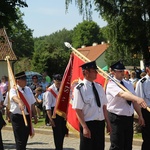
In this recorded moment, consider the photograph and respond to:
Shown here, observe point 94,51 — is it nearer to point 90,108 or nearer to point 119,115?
point 119,115

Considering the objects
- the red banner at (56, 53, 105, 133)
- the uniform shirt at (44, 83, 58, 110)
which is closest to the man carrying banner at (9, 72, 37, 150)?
the uniform shirt at (44, 83, 58, 110)

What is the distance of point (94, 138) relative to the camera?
23.1 feet

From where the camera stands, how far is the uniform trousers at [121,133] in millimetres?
7684

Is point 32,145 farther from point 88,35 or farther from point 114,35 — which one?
point 88,35

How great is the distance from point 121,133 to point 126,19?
46.3ft

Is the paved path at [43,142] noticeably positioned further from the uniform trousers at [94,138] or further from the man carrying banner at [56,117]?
the uniform trousers at [94,138]

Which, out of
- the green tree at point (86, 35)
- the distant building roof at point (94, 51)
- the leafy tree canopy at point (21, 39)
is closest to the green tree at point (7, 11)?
the leafy tree canopy at point (21, 39)

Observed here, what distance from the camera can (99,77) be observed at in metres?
8.32

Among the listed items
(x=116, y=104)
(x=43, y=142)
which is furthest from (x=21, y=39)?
(x=116, y=104)

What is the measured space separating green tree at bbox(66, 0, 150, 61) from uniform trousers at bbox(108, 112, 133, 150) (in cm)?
1357

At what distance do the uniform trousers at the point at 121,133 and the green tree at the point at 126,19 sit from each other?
1357 cm

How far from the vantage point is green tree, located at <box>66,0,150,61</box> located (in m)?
21.1

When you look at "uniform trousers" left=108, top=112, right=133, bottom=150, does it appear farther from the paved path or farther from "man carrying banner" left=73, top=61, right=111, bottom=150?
the paved path

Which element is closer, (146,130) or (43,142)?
(146,130)
